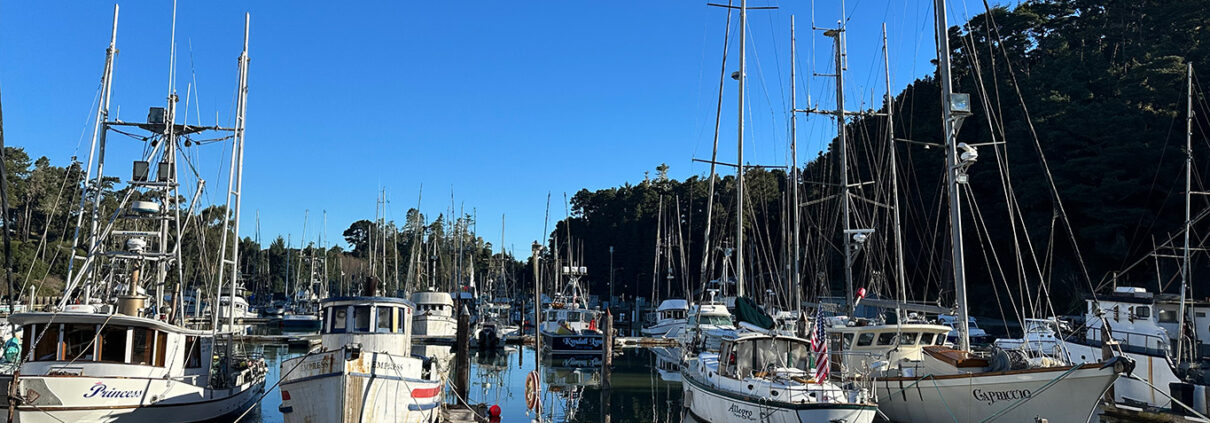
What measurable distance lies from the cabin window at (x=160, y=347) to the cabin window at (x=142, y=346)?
0.57ft

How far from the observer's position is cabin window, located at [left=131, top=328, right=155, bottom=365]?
1972 centimetres

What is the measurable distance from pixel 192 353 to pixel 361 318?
5.38 metres

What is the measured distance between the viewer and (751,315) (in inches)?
1074

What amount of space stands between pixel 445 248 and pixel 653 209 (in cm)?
3468

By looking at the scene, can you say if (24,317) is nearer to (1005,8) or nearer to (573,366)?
(573,366)

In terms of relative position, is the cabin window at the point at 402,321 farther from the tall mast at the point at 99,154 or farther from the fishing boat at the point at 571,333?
the fishing boat at the point at 571,333

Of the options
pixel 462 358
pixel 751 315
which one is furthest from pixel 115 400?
pixel 751 315

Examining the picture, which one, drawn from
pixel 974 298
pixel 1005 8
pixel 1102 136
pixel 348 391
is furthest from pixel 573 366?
pixel 1005 8

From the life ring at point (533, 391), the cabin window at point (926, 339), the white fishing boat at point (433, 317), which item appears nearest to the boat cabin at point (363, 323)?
the life ring at point (533, 391)

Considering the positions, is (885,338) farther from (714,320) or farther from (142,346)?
(142,346)

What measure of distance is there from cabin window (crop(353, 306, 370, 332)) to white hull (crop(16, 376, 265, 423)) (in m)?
4.72

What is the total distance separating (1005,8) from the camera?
261 feet

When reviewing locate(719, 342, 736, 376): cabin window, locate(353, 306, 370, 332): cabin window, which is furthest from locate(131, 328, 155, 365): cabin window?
locate(719, 342, 736, 376): cabin window

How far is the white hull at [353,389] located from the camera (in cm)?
1723
